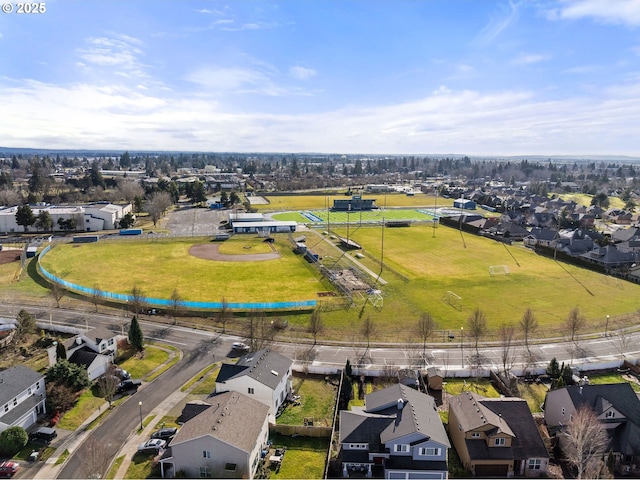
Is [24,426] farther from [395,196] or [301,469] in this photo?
[395,196]

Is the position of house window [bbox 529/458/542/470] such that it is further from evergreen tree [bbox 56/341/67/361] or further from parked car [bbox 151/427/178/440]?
evergreen tree [bbox 56/341/67/361]

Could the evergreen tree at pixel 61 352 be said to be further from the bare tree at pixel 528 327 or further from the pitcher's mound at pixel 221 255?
the bare tree at pixel 528 327

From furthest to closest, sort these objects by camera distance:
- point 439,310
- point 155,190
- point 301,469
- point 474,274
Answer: point 155,190
point 474,274
point 439,310
point 301,469

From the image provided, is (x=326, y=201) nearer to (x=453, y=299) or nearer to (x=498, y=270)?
(x=498, y=270)

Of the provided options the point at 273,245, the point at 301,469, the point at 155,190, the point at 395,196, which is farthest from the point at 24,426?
the point at 395,196

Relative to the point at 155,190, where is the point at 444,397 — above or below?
below

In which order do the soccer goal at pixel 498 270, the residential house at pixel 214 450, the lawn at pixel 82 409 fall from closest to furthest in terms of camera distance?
1. the residential house at pixel 214 450
2. the lawn at pixel 82 409
3. the soccer goal at pixel 498 270

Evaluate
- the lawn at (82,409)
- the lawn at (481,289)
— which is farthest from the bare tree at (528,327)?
the lawn at (82,409)

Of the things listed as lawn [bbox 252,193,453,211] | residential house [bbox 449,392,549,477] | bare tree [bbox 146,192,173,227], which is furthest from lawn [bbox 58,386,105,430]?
lawn [bbox 252,193,453,211]
